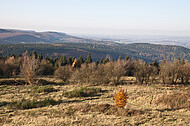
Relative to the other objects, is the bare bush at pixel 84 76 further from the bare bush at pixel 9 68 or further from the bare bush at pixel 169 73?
the bare bush at pixel 9 68

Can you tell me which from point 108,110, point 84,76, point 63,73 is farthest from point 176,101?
point 63,73

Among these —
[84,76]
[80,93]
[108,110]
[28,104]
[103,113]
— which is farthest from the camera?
[84,76]

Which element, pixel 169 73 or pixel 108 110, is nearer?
pixel 108 110

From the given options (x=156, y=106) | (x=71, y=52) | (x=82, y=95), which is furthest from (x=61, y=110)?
(x=71, y=52)

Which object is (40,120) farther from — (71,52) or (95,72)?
(71,52)

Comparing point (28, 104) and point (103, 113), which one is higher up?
point (103, 113)

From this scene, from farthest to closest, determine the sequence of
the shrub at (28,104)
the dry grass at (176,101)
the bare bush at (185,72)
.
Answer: the bare bush at (185,72)
the shrub at (28,104)
the dry grass at (176,101)

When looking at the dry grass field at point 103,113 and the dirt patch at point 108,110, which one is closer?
the dry grass field at point 103,113

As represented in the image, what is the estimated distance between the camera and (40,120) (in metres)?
13.8

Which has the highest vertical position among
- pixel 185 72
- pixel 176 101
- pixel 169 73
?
pixel 185 72

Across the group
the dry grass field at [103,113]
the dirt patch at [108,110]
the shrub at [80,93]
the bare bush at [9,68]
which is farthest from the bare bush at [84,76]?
the bare bush at [9,68]

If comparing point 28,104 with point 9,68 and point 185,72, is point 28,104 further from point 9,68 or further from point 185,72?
point 9,68

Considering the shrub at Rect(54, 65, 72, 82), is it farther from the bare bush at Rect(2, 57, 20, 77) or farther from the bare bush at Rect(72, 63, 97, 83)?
the bare bush at Rect(2, 57, 20, 77)

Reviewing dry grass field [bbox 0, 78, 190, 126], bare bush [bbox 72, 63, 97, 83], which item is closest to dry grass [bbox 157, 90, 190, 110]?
dry grass field [bbox 0, 78, 190, 126]
